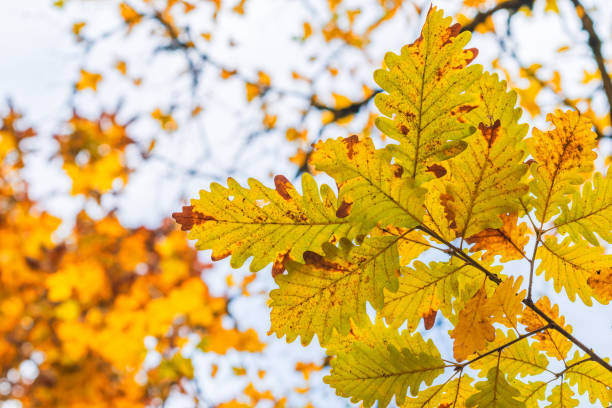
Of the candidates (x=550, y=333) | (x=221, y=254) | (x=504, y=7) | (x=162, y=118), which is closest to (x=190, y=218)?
(x=221, y=254)

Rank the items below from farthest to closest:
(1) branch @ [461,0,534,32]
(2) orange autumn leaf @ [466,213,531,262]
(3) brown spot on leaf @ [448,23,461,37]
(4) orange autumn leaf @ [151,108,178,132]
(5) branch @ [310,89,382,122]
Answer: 1. (4) orange autumn leaf @ [151,108,178,132]
2. (5) branch @ [310,89,382,122]
3. (1) branch @ [461,0,534,32]
4. (2) orange autumn leaf @ [466,213,531,262]
5. (3) brown spot on leaf @ [448,23,461,37]

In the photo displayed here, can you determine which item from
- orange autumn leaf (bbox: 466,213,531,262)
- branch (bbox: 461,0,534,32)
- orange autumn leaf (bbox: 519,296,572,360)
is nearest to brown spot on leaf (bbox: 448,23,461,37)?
orange autumn leaf (bbox: 466,213,531,262)

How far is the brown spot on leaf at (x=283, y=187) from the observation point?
45 cm

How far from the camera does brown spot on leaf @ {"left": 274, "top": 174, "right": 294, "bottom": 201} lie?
0.45 m

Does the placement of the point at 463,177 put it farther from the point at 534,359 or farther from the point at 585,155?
the point at 534,359

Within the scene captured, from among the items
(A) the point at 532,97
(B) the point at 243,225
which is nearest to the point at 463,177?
(B) the point at 243,225

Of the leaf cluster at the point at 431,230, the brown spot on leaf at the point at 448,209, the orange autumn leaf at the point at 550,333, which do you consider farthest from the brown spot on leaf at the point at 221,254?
the orange autumn leaf at the point at 550,333

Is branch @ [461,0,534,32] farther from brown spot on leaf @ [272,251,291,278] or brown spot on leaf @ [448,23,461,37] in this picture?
brown spot on leaf @ [272,251,291,278]

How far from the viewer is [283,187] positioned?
458 millimetres

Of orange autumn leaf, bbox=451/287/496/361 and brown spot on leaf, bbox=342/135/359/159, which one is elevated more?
brown spot on leaf, bbox=342/135/359/159

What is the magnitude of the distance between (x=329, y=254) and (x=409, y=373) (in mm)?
185

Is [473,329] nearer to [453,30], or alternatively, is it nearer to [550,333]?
[550,333]

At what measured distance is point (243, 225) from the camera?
1.53 ft

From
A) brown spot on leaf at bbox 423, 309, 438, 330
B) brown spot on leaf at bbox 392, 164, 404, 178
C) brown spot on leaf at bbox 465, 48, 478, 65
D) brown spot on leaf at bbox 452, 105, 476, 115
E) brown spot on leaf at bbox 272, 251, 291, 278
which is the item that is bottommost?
brown spot on leaf at bbox 423, 309, 438, 330
